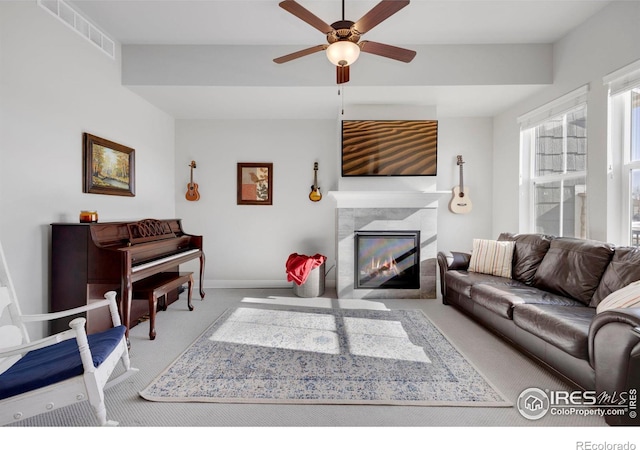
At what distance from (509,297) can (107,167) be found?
3.89m

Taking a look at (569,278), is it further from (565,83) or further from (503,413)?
(565,83)

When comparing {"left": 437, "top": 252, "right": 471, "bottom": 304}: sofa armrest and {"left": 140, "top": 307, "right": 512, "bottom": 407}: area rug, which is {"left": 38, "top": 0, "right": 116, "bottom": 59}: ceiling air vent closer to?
{"left": 140, "top": 307, "right": 512, "bottom": 407}: area rug

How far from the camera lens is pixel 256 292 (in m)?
4.21

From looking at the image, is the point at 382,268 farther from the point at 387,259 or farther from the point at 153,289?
the point at 153,289

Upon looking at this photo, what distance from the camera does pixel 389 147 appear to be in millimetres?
3986

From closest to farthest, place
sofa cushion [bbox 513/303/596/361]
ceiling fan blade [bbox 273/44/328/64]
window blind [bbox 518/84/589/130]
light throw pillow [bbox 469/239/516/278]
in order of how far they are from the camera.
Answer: sofa cushion [bbox 513/303/596/361]
ceiling fan blade [bbox 273/44/328/64]
window blind [bbox 518/84/589/130]
light throw pillow [bbox 469/239/516/278]

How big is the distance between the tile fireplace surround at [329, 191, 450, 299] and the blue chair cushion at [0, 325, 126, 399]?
2.71 metres

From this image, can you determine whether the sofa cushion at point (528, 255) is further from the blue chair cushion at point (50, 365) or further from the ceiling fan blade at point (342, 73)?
the blue chair cushion at point (50, 365)

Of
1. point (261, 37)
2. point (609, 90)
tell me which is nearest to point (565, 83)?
point (609, 90)

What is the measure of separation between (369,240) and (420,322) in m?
1.31

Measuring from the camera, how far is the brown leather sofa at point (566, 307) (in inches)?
59.0

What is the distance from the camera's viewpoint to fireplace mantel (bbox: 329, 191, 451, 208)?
3885mm

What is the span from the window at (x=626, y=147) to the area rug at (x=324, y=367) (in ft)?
6.04

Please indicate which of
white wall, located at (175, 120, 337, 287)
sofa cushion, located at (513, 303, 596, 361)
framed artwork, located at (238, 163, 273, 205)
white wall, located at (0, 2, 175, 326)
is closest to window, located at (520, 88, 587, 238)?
sofa cushion, located at (513, 303, 596, 361)
